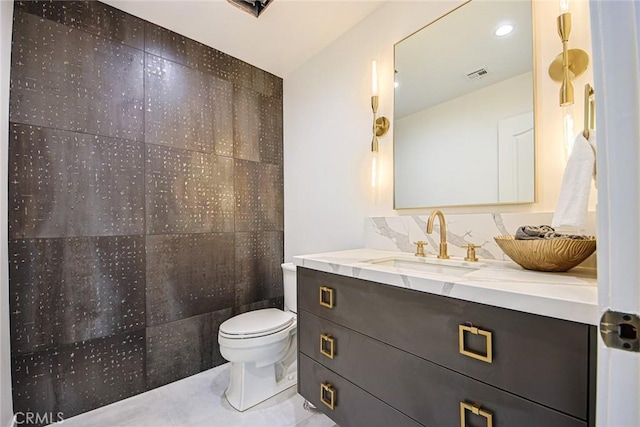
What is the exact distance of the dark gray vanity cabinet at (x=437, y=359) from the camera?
65 centimetres

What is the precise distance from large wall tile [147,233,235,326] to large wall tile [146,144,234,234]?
0.08 metres

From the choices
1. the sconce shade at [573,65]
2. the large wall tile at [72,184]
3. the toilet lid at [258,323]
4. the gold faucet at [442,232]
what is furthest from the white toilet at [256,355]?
the sconce shade at [573,65]

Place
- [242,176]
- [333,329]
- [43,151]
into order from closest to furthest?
1. [333,329]
2. [43,151]
3. [242,176]

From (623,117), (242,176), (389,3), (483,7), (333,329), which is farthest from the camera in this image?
(242,176)

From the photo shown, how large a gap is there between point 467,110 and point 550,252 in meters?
0.82

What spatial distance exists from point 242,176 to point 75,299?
127 cm

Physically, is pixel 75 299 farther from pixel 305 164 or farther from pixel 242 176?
pixel 305 164

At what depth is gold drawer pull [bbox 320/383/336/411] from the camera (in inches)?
48.3

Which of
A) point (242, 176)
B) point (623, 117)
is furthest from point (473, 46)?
point (242, 176)

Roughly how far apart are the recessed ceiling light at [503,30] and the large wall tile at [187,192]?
1.80m

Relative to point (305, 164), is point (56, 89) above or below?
above

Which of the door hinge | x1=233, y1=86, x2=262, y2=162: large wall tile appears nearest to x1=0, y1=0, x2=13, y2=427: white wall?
x1=233, y1=86, x2=262, y2=162: large wall tile

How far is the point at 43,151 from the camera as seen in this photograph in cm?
153

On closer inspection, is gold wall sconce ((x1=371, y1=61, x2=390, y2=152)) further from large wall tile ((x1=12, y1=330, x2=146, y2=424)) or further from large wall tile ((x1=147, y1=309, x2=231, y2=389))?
large wall tile ((x1=12, y1=330, x2=146, y2=424))
